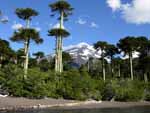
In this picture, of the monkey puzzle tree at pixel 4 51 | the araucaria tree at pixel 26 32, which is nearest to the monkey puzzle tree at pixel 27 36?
the araucaria tree at pixel 26 32

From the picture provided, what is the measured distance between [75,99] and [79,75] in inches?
166

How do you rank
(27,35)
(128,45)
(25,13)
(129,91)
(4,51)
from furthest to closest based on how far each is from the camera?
1. (128,45)
2. (4,51)
3. (129,91)
4. (25,13)
5. (27,35)

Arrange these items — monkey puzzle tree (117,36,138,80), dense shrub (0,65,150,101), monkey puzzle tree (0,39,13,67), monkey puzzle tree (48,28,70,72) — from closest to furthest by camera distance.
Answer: dense shrub (0,65,150,101) < monkey puzzle tree (48,28,70,72) < monkey puzzle tree (0,39,13,67) < monkey puzzle tree (117,36,138,80)

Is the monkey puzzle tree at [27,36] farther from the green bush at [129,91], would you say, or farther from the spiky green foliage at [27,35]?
the green bush at [129,91]

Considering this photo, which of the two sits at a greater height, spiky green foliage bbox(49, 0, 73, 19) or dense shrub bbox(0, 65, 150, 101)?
spiky green foliage bbox(49, 0, 73, 19)

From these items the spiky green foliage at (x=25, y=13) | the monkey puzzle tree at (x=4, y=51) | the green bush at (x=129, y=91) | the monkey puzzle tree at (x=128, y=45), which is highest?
the spiky green foliage at (x=25, y=13)

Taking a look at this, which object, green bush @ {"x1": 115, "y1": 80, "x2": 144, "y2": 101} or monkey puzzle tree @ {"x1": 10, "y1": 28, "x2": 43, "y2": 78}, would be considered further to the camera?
green bush @ {"x1": 115, "y1": 80, "x2": 144, "y2": 101}

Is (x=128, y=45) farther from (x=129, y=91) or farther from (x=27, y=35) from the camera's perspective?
(x=27, y=35)

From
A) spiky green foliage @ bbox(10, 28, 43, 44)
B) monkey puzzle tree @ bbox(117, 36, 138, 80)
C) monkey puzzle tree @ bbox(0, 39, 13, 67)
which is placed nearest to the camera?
spiky green foliage @ bbox(10, 28, 43, 44)

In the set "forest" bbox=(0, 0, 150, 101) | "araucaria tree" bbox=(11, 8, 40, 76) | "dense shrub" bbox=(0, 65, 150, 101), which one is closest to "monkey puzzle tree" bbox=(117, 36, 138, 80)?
"forest" bbox=(0, 0, 150, 101)

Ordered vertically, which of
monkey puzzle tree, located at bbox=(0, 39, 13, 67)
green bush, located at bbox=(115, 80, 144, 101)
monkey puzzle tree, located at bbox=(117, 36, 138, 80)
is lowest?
green bush, located at bbox=(115, 80, 144, 101)

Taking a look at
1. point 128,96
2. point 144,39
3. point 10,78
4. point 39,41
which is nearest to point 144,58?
point 144,39

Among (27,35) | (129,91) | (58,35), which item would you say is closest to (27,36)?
(27,35)

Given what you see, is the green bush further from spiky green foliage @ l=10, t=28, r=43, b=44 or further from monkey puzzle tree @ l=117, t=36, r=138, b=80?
spiky green foliage @ l=10, t=28, r=43, b=44
